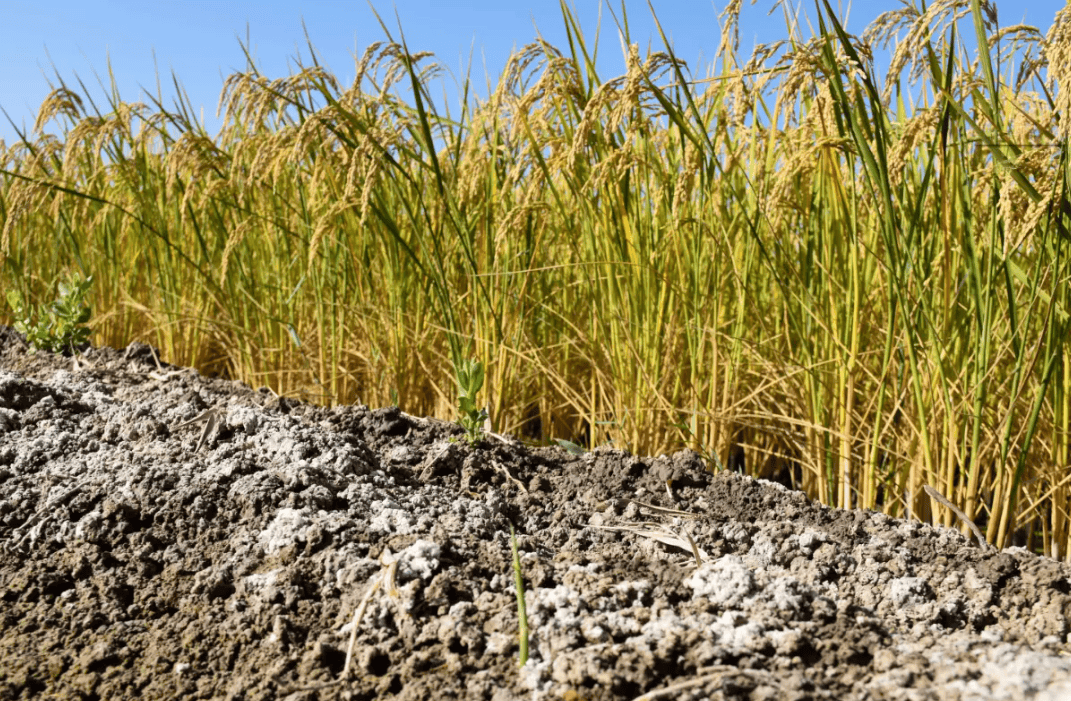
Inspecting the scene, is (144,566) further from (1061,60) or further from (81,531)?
(1061,60)

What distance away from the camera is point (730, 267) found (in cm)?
214

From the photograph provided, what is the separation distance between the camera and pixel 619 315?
206 centimetres

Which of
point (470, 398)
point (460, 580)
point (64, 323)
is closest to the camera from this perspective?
point (460, 580)

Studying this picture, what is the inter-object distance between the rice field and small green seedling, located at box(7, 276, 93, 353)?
1.97 ft

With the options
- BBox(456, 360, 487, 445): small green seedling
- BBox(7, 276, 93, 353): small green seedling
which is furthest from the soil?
BBox(7, 276, 93, 353): small green seedling

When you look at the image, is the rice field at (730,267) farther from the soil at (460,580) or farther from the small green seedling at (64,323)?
the small green seedling at (64,323)

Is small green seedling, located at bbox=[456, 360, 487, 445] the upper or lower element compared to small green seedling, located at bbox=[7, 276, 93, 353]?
lower

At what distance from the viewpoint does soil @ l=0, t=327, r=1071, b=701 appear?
3.95 ft

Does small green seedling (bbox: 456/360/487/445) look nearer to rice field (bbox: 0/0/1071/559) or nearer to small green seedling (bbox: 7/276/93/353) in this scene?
rice field (bbox: 0/0/1071/559)

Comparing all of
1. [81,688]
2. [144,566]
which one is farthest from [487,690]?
[144,566]

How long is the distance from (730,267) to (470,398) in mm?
699

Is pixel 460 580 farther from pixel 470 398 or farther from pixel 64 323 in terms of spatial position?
pixel 64 323

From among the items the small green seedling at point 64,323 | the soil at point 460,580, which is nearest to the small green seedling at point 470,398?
the soil at point 460,580

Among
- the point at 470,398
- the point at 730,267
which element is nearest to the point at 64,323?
the point at 470,398
